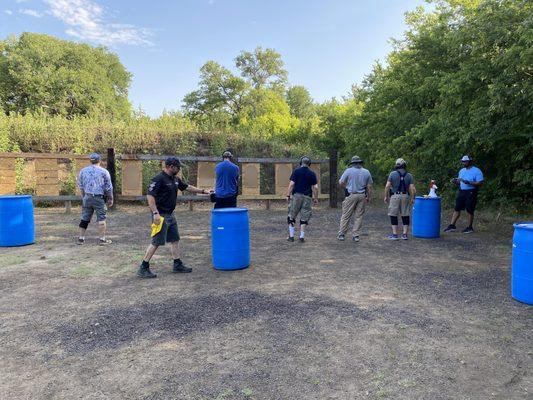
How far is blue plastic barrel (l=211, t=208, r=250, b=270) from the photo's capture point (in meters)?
6.49

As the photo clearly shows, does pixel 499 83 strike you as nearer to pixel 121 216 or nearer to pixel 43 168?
pixel 121 216

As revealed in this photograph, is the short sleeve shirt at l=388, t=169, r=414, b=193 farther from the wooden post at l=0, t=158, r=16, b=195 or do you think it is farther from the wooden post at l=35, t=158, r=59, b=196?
the wooden post at l=0, t=158, r=16, b=195

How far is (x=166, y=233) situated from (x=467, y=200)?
767cm

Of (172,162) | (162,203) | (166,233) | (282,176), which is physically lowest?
(166,233)

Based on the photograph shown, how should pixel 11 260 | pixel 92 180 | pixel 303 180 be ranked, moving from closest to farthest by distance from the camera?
pixel 11 260, pixel 92 180, pixel 303 180

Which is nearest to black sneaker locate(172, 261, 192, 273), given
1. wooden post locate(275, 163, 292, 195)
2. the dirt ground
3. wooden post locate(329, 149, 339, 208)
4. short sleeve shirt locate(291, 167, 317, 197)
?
the dirt ground

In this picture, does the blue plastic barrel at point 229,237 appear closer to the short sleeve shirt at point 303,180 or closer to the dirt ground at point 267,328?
the dirt ground at point 267,328

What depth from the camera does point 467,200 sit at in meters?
10.2

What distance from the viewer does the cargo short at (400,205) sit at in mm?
9297

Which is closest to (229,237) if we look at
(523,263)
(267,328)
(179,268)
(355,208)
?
(179,268)

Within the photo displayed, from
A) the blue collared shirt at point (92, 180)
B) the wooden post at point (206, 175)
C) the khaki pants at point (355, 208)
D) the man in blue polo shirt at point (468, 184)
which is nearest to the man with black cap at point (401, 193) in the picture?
the khaki pants at point (355, 208)

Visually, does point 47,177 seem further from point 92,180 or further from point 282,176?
point 282,176

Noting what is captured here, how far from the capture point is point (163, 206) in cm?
614

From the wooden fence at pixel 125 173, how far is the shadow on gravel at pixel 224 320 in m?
9.67
